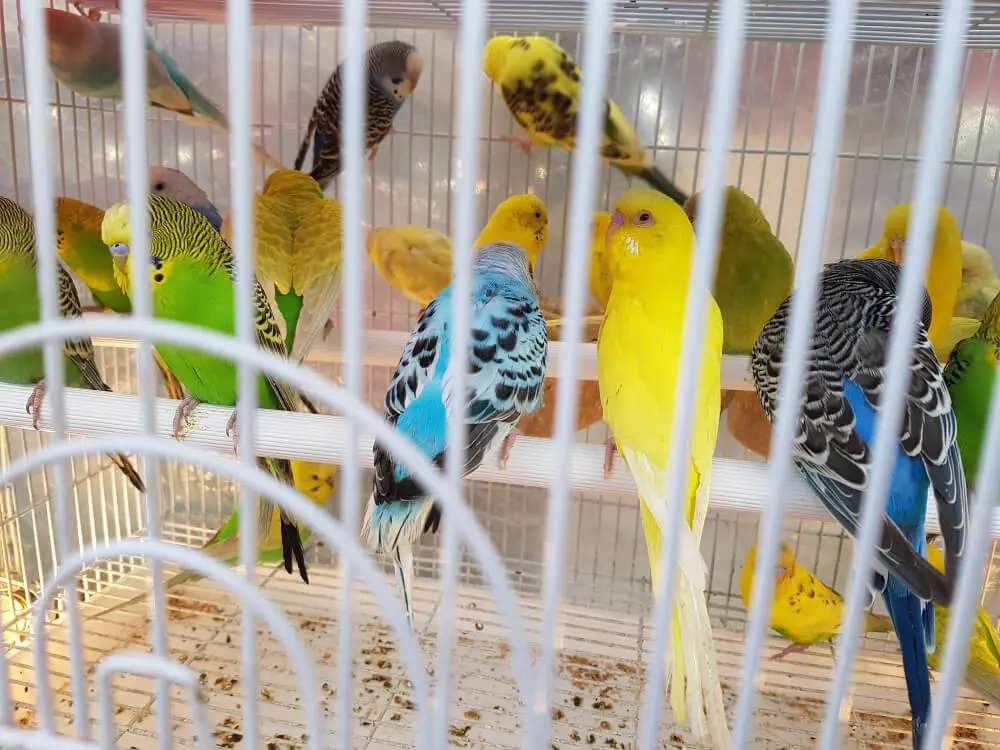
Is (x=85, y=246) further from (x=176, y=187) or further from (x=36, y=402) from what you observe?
(x=36, y=402)

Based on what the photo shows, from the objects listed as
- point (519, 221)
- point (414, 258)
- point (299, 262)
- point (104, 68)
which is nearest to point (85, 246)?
point (104, 68)

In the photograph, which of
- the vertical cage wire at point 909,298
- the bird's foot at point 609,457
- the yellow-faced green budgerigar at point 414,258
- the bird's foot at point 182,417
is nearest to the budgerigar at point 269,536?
the yellow-faced green budgerigar at point 414,258

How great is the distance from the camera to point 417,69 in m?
1.43

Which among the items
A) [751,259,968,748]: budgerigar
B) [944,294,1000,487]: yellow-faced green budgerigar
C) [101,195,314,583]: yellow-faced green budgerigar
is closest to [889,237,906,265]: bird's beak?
[944,294,1000,487]: yellow-faced green budgerigar

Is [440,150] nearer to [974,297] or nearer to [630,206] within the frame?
[630,206]

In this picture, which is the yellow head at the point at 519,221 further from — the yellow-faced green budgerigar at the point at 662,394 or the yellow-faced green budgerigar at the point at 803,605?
the yellow-faced green budgerigar at the point at 803,605

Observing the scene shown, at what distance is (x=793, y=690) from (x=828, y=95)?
4.24 ft

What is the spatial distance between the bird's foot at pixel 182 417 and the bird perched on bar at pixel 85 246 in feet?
1.25

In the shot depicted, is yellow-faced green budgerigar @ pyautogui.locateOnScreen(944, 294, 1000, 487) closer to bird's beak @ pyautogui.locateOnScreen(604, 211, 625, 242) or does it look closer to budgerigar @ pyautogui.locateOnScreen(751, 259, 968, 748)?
budgerigar @ pyautogui.locateOnScreen(751, 259, 968, 748)

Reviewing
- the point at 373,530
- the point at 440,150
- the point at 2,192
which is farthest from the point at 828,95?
the point at 2,192

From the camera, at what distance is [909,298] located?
0.44 m

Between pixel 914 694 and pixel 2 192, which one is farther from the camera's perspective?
pixel 2 192

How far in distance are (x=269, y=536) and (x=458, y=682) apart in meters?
0.46

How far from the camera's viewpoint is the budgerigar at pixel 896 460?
0.68 meters
